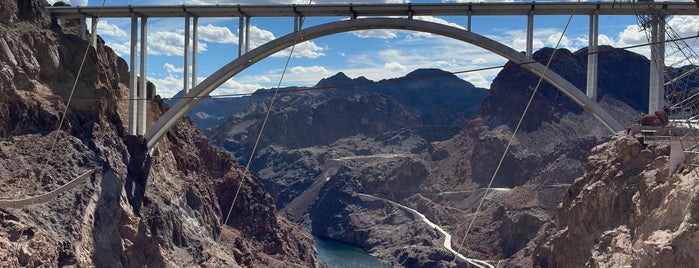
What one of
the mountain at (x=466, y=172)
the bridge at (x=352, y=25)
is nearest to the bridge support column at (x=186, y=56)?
the bridge at (x=352, y=25)

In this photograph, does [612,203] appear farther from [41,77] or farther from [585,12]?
[41,77]

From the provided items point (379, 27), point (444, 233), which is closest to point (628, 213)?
point (379, 27)

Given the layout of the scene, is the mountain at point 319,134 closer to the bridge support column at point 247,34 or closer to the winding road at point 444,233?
the winding road at point 444,233

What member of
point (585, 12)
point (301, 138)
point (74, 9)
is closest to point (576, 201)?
point (585, 12)

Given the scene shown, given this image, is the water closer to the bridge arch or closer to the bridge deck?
the bridge arch

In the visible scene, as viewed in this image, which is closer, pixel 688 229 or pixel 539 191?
pixel 688 229

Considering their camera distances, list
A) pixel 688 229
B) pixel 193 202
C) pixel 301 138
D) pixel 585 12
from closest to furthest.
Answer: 1. pixel 688 229
2. pixel 585 12
3. pixel 193 202
4. pixel 301 138
